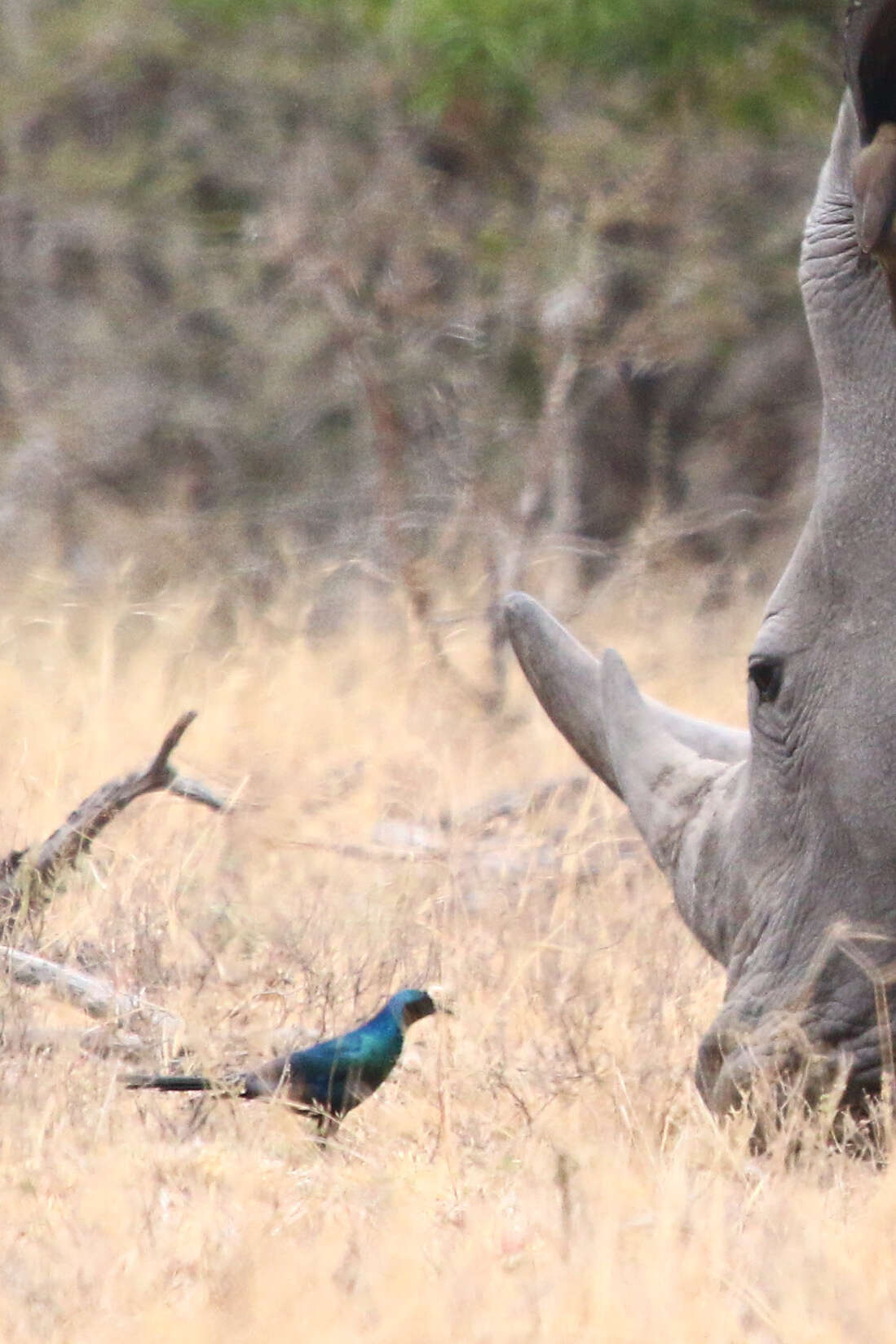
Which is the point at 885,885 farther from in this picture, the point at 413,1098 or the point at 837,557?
the point at 413,1098

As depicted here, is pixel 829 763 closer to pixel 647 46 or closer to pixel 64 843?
pixel 64 843

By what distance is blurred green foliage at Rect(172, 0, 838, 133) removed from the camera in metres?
9.08

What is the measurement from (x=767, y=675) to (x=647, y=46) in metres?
6.22

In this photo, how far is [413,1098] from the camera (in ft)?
14.0

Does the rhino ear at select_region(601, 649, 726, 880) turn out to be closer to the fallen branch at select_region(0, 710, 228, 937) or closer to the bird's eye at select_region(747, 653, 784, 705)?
the bird's eye at select_region(747, 653, 784, 705)

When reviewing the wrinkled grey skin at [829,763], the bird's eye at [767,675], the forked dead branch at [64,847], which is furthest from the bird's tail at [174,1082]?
the bird's eye at [767,675]

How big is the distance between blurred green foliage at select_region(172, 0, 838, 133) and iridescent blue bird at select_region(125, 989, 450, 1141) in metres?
5.99

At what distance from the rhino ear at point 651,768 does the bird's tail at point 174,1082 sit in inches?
36.6

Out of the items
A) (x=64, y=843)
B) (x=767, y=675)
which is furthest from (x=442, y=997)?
(x=767, y=675)

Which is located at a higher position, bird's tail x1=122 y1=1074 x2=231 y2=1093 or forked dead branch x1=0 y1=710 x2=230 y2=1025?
forked dead branch x1=0 y1=710 x2=230 y2=1025

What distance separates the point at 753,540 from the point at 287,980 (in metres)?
6.77

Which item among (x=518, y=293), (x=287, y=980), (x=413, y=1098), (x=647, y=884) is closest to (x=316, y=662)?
(x=518, y=293)

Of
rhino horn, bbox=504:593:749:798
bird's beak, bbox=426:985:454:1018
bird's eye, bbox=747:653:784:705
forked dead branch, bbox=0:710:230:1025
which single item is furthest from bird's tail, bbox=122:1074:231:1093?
bird's eye, bbox=747:653:784:705

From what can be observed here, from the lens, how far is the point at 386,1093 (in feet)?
14.4
